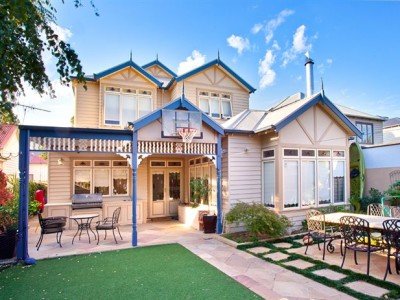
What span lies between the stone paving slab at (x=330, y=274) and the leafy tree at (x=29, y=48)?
609cm

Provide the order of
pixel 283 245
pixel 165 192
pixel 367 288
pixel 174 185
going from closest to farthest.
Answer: pixel 367 288, pixel 283 245, pixel 165 192, pixel 174 185

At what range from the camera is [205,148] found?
9852mm

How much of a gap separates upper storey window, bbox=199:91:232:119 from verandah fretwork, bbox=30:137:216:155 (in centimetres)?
445

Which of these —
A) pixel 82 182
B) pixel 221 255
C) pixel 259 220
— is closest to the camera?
pixel 221 255

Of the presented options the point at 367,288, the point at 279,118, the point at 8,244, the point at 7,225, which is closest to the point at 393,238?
the point at 367,288

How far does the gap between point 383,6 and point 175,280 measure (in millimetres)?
13089

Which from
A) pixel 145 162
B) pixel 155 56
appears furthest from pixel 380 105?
pixel 145 162

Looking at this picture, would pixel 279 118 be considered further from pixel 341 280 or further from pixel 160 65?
pixel 160 65

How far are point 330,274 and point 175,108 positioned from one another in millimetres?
6582

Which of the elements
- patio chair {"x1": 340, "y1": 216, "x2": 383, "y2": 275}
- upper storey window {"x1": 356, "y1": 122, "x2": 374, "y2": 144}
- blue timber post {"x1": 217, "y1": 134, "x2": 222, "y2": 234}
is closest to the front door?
blue timber post {"x1": 217, "y1": 134, "x2": 222, "y2": 234}

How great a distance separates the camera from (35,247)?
8.46m

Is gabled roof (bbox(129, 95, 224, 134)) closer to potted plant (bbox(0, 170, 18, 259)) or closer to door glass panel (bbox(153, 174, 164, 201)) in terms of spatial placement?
potted plant (bbox(0, 170, 18, 259))

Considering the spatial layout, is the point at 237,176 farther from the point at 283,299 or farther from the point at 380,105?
the point at 380,105

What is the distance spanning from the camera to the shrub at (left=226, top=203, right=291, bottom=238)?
8.66 metres
